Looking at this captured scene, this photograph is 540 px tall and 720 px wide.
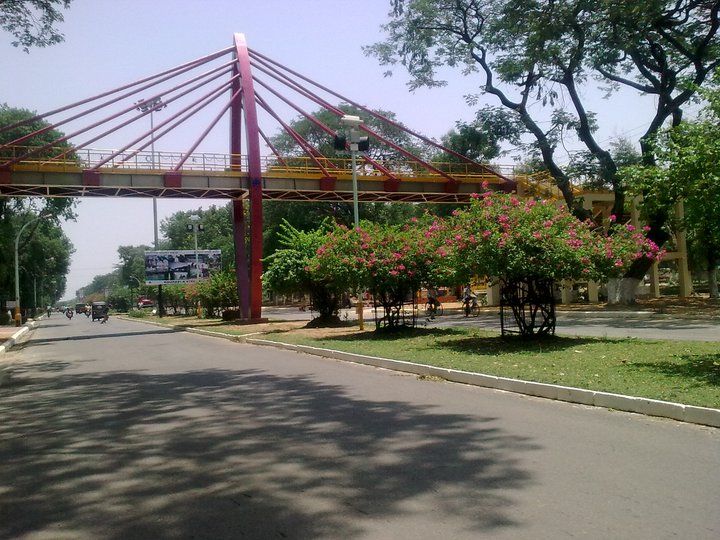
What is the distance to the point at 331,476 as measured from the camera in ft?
Result: 18.5

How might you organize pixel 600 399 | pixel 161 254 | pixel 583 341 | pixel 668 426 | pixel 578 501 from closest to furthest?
pixel 578 501 < pixel 668 426 < pixel 600 399 < pixel 583 341 < pixel 161 254

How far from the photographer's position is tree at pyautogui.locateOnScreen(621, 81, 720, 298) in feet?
30.8

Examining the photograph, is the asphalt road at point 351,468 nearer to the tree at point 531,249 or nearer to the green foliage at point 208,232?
the tree at point 531,249

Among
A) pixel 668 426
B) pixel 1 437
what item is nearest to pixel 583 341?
pixel 668 426

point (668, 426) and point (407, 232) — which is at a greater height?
point (407, 232)

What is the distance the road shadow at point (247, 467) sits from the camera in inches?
182

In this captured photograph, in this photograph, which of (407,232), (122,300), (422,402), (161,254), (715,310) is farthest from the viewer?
(122,300)

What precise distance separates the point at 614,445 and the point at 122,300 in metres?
120

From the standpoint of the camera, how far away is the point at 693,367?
10.5m

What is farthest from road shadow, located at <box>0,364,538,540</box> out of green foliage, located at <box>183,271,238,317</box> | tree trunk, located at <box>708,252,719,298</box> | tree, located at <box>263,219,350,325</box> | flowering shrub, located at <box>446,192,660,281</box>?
tree trunk, located at <box>708,252,719,298</box>

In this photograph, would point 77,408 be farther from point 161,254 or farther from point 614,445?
point 161,254

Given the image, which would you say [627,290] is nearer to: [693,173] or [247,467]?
[693,173]

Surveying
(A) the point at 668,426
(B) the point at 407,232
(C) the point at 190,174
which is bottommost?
(A) the point at 668,426

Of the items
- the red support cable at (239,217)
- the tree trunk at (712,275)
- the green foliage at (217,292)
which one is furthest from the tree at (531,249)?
the tree trunk at (712,275)
